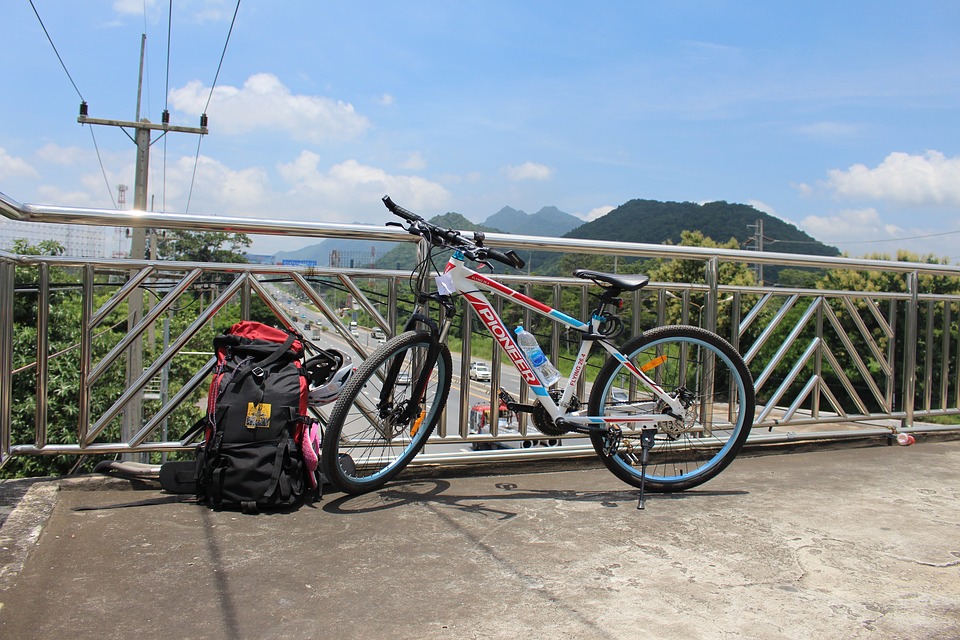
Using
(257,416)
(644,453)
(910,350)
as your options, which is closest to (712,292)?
(644,453)

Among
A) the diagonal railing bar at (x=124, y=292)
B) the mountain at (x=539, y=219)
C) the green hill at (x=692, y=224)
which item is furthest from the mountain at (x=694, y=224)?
the diagonal railing bar at (x=124, y=292)

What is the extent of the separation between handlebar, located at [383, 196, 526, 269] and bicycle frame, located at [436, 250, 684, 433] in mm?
52

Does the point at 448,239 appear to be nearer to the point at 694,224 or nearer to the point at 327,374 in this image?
the point at 327,374

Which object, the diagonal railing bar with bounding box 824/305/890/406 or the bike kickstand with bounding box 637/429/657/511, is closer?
the bike kickstand with bounding box 637/429/657/511

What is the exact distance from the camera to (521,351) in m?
3.15

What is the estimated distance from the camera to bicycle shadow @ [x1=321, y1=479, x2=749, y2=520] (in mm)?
2859

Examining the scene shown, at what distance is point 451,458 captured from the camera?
335 cm

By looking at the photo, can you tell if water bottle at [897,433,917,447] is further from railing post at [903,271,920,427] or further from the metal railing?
railing post at [903,271,920,427]

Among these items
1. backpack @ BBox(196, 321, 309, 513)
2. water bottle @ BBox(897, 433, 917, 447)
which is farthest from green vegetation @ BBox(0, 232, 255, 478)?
water bottle @ BBox(897, 433, 917, 447)

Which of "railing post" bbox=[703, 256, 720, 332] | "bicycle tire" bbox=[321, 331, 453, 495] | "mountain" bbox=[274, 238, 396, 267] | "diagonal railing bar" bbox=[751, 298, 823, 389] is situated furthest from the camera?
"diagonal railing bar" bbox=[751, 298, 823, 389]

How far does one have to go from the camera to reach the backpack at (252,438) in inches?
107

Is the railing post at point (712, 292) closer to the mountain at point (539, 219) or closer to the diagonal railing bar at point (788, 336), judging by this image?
the diagonal railing bar at point (788, 336)

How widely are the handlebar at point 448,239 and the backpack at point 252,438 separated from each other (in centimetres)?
77

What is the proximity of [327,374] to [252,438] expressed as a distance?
47cm
